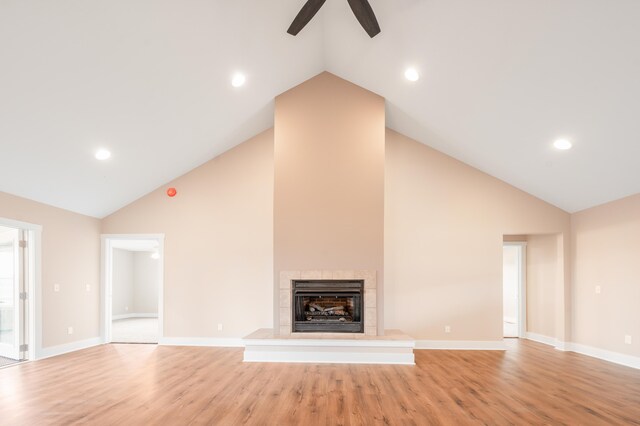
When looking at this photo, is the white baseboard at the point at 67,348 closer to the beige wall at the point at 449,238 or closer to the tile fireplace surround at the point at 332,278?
the tile fireplace surround at the point at 332,278

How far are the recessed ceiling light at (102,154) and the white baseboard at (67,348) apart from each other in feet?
9.44

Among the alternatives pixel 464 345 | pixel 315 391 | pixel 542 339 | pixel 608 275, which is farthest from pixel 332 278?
pixel 542 339

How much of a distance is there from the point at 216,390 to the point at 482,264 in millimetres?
4521

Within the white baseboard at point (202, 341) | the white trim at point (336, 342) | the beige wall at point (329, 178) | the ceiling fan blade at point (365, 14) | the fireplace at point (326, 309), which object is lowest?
the white baseboard at point (202, 341)

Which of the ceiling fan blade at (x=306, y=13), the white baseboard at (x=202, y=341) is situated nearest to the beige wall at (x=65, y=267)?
the white baseboard at (x=202, y=341)

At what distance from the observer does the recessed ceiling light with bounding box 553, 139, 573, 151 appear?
15.8ft

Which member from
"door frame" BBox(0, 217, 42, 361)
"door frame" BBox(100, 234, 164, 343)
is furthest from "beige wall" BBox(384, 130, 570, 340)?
"door frame" BBox(0, 217, 42, 361)

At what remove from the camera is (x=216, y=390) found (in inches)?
171

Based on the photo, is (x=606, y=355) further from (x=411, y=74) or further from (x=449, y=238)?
(x=411, y=74)

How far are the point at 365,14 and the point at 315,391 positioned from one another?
12.5 feet

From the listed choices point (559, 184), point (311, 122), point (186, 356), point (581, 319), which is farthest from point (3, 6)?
point (581, 319)

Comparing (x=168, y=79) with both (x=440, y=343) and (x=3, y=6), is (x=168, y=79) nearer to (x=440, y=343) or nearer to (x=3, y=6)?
(x=3, y=6)

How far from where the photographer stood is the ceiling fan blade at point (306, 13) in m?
3.64

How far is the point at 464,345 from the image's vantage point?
256 inches
